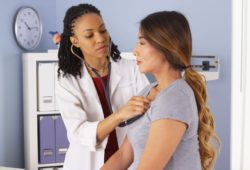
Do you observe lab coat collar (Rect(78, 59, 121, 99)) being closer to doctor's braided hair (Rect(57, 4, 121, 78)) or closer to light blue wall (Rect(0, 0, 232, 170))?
doctor's braided hair (Rect(57, 4, 121, 78))

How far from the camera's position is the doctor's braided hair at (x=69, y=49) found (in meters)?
1.55

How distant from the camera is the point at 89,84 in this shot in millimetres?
1556

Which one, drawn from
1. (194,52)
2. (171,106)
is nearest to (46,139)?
(194,52)

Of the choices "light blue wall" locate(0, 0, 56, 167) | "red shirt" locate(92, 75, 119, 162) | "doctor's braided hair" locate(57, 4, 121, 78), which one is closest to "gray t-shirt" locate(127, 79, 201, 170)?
"red shirt" locate(92, 75, 119, 162)

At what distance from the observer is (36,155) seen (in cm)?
299

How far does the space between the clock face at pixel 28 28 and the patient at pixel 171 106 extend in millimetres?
2142

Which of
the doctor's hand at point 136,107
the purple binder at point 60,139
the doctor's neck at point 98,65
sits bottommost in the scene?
the purple binder at point 60,139

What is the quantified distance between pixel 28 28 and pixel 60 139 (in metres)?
0.95

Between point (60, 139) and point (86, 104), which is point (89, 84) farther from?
point (60, 139)

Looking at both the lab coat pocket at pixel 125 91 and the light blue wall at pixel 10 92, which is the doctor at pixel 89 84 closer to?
the lab coat pocket at pixel 125 91

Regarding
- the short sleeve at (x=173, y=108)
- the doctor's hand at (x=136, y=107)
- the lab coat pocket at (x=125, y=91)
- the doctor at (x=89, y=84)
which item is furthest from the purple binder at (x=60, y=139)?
the short sleeve at (x=173, y=108)

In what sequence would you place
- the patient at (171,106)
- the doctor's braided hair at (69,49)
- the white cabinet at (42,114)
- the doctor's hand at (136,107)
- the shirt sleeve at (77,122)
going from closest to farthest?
1. the patient at (171,106)
2. the doctor's hand at (136,107)
3. the shirt sleeve at (77,122)
4. the doctor's braided hair at (69,49)
5. the white cabinet at (42,114)
